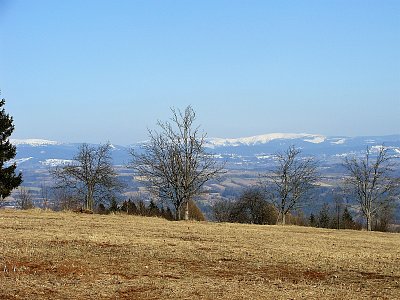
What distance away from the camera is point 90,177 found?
6562cm

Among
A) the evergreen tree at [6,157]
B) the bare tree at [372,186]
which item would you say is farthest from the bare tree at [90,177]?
the bare tree at [372,186]

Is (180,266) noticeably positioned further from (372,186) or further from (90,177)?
(90,177)

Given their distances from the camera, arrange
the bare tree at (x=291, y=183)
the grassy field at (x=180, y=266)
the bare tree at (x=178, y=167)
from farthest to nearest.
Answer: the bare tree at (x=291, y=183)
the bare tree at (x=178, y=167)
the grassy field at (x=180, y=266)

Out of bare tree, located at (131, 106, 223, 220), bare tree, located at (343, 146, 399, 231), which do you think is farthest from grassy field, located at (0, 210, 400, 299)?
bare tree, located at (343, 146, 399, 231)

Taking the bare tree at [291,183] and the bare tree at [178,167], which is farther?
the bare tree at [291,183]

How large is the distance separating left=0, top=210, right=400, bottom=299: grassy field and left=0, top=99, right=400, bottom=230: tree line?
18311 millimetres

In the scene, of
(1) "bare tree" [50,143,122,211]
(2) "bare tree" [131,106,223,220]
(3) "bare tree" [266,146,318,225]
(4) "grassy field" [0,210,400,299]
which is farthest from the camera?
(1) "bare tree" [50,143,122,211]

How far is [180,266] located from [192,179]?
26643 mm

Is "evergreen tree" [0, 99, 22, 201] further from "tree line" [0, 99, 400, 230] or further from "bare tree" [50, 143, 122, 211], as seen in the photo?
Answer: "bare tree" [50, 143, 122, 211]

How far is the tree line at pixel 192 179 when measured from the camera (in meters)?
41.4

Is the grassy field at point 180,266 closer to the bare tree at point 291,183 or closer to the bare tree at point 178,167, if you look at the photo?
the bare tree at point 178,167

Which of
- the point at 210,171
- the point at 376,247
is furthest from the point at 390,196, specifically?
the point at 376,247

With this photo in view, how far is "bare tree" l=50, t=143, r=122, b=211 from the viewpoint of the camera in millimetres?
65062

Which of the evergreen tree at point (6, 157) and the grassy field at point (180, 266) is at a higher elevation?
the evergreen tree at point (6, 157)
